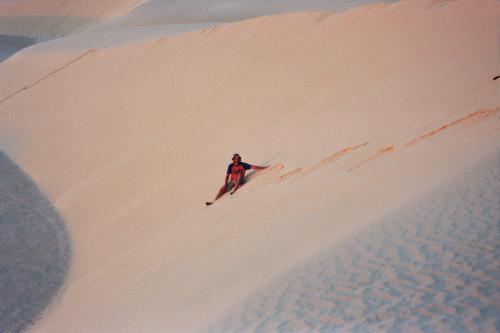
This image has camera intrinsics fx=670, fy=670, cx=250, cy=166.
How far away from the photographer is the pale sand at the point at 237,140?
727 cm

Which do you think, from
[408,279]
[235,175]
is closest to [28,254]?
[235,175]

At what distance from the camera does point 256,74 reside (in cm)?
1571

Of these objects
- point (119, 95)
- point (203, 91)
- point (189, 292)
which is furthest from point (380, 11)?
point (189, 292)

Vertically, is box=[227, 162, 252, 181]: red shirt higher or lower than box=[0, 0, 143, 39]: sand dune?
lower

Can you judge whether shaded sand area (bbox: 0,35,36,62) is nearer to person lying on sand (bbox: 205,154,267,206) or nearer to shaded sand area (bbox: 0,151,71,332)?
shaded sand area (bbox: 0,151,71,332)

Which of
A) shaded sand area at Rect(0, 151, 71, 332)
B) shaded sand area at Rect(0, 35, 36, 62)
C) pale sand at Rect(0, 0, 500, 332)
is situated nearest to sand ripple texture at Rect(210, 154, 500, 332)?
pale sand at Rect(0, 0, 500, 332)

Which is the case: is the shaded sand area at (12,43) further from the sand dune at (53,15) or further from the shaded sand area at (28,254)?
the shaded sand area at (28,254)

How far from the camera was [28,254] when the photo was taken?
35.3 ft

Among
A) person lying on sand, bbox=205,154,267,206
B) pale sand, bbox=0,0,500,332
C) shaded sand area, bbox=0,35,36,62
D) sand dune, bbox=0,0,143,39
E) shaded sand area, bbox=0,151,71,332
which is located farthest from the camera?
sand dune, bbox=0,0,143,39

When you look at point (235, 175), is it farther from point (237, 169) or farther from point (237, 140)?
point (237, 140)

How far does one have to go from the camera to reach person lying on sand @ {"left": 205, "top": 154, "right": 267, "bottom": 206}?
10422 millimetres

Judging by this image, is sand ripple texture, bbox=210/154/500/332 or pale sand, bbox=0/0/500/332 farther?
pale sand, bbox=0/0/500/332

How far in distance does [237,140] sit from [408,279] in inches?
307

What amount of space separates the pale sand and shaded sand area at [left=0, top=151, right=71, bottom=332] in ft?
0.97
